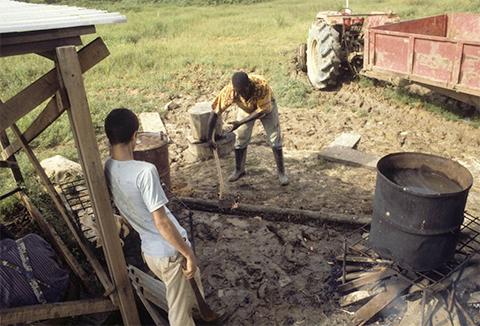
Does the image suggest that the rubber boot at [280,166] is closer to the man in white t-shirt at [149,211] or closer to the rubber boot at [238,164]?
the rubber boot at [238,164]

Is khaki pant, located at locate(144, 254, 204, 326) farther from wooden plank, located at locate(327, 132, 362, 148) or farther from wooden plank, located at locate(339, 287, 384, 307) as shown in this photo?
wooden plank, located at locate(327, 132, 362, 148)

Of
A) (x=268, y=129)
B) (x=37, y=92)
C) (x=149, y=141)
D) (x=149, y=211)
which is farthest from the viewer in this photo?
(x=268, y=129)

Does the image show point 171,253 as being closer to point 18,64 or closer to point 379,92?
point 379,92

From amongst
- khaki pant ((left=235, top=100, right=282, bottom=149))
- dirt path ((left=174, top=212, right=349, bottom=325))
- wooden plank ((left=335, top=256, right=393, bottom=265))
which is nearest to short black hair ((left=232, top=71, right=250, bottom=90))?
khaki pant ((left=235, top=100, right=282, bottom=149))

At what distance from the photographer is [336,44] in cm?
866

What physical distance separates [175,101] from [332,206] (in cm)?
534

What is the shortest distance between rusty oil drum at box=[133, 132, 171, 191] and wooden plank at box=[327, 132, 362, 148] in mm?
3215

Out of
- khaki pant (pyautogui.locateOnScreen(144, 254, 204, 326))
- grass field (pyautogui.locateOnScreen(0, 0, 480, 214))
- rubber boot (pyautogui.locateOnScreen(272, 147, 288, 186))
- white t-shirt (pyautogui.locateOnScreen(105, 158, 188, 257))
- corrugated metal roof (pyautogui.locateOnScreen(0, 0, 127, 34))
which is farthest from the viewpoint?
grass field (pyautogui.locateOnScreen(0, 0, 480, 214))

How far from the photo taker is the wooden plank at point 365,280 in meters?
3.73

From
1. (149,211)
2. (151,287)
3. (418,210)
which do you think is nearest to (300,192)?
(418,210)

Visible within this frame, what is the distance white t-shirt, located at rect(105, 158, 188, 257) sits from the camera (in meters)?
2.51

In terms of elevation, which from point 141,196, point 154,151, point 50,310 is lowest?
point 50,310

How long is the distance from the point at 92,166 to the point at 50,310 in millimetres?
1163

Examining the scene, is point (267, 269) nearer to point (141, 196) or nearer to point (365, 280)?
point (365, 280)
